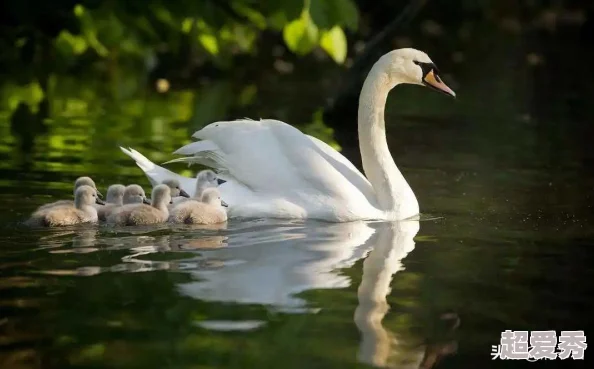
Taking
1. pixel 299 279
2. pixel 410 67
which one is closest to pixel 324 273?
pixel 299 279

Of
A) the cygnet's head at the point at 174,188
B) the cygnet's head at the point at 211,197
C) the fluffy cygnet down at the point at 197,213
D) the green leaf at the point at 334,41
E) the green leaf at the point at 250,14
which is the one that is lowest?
the fluffy cygnet down at the point at 197,213

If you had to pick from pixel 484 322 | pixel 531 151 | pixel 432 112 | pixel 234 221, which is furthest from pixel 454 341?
pixel 432 112

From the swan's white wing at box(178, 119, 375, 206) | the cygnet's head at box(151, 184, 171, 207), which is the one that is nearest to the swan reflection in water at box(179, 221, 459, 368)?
the swan's white wing at box(178, 119, 375, 206)

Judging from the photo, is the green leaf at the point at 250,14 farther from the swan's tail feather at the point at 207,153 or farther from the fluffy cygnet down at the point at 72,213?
the fluffy cygnet down at the point at 72,213

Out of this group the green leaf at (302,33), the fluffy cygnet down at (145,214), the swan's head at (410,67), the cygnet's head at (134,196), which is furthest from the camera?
the green leaf at (302,33)

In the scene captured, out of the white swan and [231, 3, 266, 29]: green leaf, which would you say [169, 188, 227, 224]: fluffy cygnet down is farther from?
[231, 3, 266, 29]: green leaf

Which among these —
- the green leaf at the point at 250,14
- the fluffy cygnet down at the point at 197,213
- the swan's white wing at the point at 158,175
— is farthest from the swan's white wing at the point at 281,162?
the green leaf at the point at 250,14

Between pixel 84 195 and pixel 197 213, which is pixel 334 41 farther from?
pixel 84 195

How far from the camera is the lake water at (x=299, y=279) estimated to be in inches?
263

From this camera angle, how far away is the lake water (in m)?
6.67

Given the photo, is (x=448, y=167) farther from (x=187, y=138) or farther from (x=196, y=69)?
(x=196, y=69)

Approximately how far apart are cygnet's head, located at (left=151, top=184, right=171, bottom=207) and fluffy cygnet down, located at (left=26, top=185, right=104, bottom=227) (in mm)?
393

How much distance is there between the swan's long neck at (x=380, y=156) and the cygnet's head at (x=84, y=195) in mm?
2157

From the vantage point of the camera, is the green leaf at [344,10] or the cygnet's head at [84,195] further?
the green leaf at [344,10]
